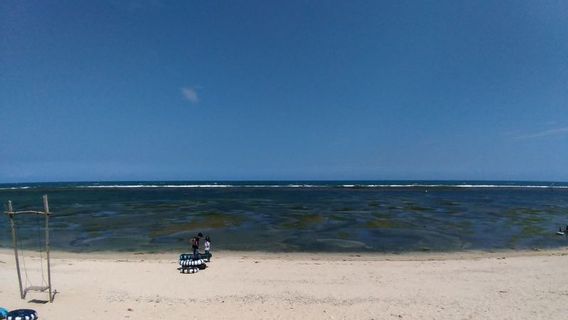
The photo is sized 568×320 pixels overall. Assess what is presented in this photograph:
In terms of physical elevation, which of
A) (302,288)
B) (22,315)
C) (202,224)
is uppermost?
(22,315)

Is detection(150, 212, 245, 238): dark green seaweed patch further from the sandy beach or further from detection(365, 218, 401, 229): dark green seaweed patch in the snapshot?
detection(365, 218, 401, 229): dark green seaweed patch

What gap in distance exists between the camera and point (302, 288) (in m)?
14.2

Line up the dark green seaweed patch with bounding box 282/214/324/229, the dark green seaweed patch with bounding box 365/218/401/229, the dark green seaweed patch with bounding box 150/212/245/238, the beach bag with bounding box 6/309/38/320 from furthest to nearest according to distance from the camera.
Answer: the dark green seaweed patch with bounding box 365/218/401/229 → the dark green seaweed patch with bounding box 282/214/324/229 → the dark green seaweed patch with bounding box 150/212/245/238 → the beach bag with bounding box 6/309/38/320

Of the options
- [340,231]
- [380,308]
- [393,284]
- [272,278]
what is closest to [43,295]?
[272,278]

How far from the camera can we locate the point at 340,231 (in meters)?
30.1

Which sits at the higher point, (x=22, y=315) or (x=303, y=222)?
(x=22, y=315)

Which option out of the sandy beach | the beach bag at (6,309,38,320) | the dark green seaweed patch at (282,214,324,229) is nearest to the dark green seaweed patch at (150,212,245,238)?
the dark green seaweed patch at (282,214,324,229)

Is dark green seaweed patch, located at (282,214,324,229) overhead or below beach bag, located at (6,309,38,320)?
below

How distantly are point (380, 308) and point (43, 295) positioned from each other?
1280cm

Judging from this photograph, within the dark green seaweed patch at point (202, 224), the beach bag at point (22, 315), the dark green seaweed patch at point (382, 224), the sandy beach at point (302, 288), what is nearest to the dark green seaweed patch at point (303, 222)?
the dark green seaweed patch at point (382, 224)

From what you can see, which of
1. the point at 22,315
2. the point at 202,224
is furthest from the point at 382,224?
the point at 22,315

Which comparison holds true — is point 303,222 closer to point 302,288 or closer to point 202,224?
point 202,224

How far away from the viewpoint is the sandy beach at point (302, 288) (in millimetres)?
11703

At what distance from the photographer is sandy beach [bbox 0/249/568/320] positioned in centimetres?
1170
